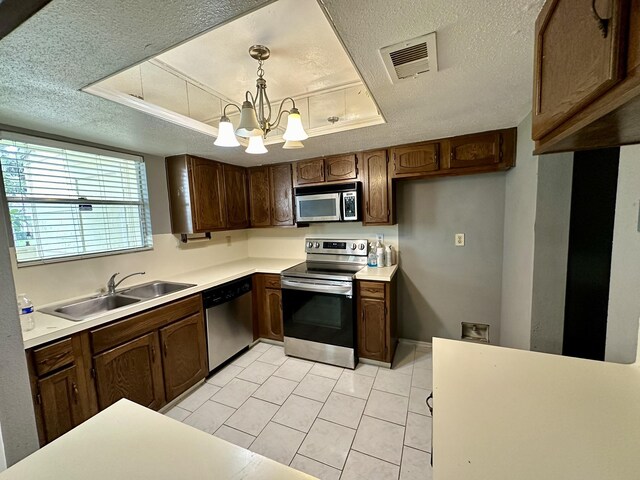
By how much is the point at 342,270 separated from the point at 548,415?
6.83ft

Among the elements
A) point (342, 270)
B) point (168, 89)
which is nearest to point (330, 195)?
point (342, 270)

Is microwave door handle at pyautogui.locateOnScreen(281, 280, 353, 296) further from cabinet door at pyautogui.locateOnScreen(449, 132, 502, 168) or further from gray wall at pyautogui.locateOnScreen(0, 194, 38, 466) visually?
gray wall at pyautogui.locateOnScreen(0, 194, 38, 466)

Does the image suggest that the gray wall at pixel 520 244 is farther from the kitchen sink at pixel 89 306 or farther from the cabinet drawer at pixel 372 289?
the kitchen sink at pixel 89 306

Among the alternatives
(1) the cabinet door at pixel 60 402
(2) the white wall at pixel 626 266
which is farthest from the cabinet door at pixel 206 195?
(2) the white wall at pixel 626 266

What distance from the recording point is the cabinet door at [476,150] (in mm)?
2143

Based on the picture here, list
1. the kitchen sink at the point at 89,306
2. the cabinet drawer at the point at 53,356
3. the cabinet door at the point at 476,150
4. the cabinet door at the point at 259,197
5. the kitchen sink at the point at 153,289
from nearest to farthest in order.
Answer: the cabinet drawer at the point at 53,356 < the kitchen sink at the point at 89,306 < the cabinet door at the point at 476,150 < the kitchen sink at the point at 153,289 < the cabinet door at the point at 259,197

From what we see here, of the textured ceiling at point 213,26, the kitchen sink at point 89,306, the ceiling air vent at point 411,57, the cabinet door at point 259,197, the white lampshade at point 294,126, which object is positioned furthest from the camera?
the cabinet door at point 259,197

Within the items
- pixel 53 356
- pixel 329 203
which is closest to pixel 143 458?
pixel 53 356

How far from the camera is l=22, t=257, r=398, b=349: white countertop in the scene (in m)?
1.44

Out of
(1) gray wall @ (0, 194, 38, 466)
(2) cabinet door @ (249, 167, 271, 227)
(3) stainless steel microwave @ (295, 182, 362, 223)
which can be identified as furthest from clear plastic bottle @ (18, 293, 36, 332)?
(3) stainless steel microwave @ (295, 182, 362, 223)

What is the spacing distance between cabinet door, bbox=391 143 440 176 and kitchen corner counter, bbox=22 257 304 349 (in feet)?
5.26

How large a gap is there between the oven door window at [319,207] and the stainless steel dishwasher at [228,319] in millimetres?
970

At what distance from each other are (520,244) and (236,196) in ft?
9.09

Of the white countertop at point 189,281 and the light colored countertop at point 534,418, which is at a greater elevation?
the white countertop at point 189,281
